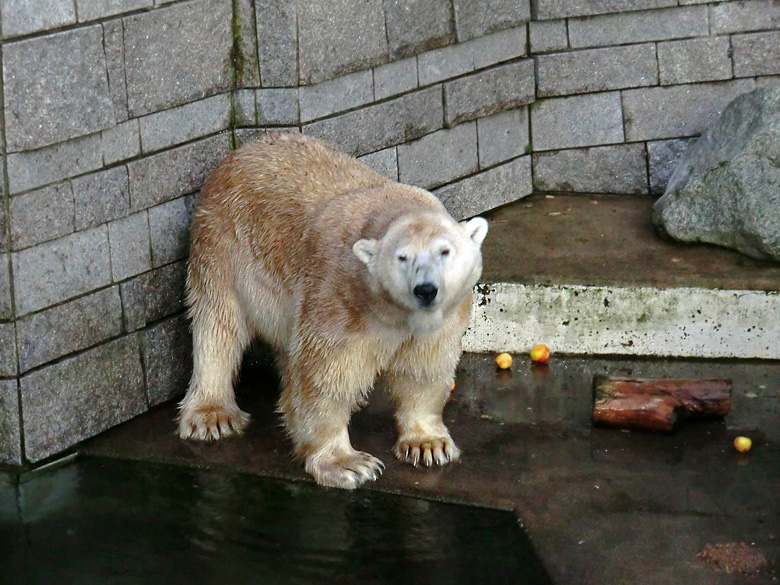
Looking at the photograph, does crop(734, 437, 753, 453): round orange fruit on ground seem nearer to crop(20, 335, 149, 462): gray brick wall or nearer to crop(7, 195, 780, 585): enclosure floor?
crop(7, 195, 780, 585): enclosure floor

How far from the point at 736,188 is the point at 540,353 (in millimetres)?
1366

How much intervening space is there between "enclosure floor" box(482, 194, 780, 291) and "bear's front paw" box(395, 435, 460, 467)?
4.30ft

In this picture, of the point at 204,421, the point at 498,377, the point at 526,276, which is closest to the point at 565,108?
the point at 526,276

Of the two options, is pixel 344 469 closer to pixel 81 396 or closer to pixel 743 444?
pixel 81 396

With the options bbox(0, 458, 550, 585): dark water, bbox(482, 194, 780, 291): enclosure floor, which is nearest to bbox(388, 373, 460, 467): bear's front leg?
bbox(0, 458, 550, 585): dark water

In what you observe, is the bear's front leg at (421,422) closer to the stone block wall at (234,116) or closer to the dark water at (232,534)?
the dark water at (232,534)

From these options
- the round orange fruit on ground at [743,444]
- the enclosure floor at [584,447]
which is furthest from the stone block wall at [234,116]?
the round orange fruit on ground at [743,444]

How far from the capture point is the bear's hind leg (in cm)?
545

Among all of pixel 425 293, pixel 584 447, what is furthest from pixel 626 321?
pixel 425 293

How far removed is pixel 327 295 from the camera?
15.7 ft

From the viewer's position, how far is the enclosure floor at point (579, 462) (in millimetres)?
4410

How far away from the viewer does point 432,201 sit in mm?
4977

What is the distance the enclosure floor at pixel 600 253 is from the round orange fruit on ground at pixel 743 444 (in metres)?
1.08

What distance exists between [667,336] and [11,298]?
3.25 m
